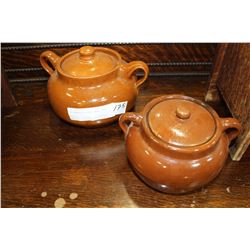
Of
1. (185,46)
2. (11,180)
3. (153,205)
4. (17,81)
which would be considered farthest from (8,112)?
(185,46)

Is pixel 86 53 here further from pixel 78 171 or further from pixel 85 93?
pixel 78 171

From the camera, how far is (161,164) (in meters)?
0.67

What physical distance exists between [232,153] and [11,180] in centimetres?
76

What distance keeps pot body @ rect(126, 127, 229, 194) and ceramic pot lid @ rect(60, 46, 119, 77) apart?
0.26m

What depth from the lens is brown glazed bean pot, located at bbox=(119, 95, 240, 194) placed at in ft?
2.14

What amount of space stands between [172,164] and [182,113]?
137mm

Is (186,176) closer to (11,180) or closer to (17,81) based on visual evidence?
(11,180)

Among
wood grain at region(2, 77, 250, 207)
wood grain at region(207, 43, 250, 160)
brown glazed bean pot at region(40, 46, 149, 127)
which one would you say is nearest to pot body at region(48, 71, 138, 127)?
brown glazed bean pot at region(40, 46, 149, 127)

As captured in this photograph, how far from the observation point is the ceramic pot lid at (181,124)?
0.65 metres

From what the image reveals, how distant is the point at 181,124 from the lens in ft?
2.20

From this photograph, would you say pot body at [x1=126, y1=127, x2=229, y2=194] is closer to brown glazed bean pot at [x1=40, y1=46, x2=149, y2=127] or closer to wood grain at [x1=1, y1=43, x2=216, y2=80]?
brown glazed bean pot at [x1=40, y1=46, x2=149, y2=127]

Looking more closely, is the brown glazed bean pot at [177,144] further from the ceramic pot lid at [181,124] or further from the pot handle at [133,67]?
the pot handle at [133,67]

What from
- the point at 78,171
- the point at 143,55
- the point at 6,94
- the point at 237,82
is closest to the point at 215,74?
the point at 237,82

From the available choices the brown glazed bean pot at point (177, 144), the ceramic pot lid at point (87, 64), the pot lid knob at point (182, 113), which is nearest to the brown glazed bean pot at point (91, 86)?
the ceramic pot lid at point (87, 64)
